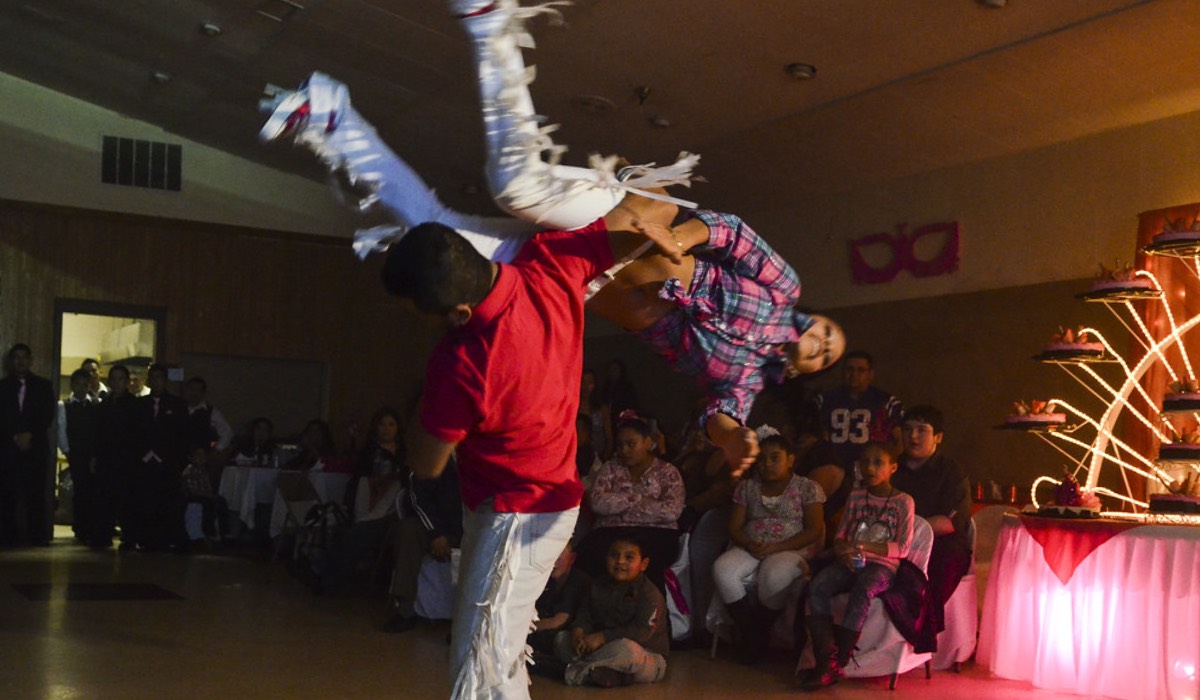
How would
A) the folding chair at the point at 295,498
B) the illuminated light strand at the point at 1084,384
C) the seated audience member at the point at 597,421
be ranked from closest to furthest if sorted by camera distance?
the illuminated light strand at the point at 1084,384 < the seated audience member at the point at 597,421 < the folding chair at the point at 295,498

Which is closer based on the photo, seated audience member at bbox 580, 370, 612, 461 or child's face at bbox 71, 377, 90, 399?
seated audience member at bbox 580, 370, 612, 461

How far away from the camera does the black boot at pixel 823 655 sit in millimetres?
4781

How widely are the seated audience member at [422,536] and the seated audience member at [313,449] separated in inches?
98.1

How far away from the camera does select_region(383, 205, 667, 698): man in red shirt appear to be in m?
2.18

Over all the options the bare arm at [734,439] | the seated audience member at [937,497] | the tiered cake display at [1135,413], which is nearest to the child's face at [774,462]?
the seated audience member at [937,497]

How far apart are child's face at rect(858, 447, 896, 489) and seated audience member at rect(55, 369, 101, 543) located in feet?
22.2

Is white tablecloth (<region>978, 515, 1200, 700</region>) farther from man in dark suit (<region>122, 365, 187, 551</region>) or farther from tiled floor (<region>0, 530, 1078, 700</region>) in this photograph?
man in dark suit (<region>122, 365, 187, 551</region>)

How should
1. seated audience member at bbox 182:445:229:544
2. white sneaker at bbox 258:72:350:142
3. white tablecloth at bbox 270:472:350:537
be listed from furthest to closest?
1. seated audience member at bbox 182:445:229:544
2. white tablecloth at bbox 270:472:350:537
3. white sneaker at bbox 258:72:350:142

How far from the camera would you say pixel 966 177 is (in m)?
7.07

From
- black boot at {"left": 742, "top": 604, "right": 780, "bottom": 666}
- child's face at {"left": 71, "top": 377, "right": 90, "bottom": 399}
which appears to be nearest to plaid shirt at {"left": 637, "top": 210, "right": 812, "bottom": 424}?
black boot at {"left": 742, "top": 604, "right": 780, "bottom": 666}

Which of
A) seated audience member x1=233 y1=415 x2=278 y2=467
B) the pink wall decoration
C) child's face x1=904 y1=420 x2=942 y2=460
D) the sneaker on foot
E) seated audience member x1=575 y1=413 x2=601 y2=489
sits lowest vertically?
the sneaker on foot

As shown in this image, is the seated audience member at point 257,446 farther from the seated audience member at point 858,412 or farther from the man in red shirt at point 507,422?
the man in red shirt at point 507,422

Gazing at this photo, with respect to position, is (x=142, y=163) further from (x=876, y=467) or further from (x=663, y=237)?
(x=663, y=237)

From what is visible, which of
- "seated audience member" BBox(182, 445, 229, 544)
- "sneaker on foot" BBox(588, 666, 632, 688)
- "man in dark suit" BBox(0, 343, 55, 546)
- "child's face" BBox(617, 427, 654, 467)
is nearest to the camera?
"sneaker on foot" BBox(588, 666, 632, 688)
